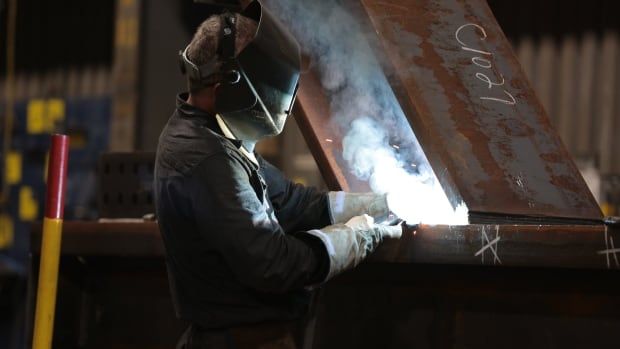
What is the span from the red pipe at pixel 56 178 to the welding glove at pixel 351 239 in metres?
0.86

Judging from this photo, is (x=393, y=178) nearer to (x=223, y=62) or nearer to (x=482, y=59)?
(x=482, y=59)

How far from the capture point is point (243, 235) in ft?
5.73

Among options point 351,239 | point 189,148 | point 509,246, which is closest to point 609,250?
point 509,246

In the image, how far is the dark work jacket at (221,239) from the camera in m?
1.76

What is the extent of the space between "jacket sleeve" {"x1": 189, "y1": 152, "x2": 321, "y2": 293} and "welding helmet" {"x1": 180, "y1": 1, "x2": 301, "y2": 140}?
0.55ft

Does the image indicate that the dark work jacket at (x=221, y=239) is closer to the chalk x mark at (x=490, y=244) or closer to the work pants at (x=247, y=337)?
the work pants at (x=247, y=337)

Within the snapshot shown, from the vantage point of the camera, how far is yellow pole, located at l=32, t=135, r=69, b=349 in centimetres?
220

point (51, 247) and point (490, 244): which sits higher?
point (490, 244)

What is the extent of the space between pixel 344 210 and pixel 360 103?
0.47m

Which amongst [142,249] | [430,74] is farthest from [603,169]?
[142,249]

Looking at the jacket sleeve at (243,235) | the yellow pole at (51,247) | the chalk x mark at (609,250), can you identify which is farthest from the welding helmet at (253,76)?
the chalk x mark at (609,250)

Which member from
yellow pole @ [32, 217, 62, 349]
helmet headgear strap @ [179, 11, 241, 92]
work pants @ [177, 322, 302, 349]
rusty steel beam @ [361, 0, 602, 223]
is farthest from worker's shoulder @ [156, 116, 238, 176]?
rusty steel beam @ [361, 0, 602, 223]

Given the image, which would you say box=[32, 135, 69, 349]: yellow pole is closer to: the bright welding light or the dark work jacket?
the dark work jacket

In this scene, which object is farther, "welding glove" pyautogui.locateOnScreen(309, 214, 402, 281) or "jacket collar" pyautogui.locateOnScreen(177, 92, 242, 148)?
"jacket collar" pyautogui.locateOnScreen(177, 92, 242, 148)
